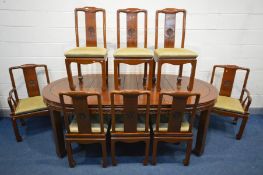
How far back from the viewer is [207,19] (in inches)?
107

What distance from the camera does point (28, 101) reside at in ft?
8.31

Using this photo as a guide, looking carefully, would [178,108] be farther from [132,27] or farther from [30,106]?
[30,106]

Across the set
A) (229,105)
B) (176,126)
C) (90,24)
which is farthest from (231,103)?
(90,24)

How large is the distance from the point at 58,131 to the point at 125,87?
849 mm

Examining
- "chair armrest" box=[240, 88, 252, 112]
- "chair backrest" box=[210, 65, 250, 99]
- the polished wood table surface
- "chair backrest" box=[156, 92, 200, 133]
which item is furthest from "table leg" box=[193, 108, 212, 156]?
"chair backrest" box=[210, 65, 250, 99]

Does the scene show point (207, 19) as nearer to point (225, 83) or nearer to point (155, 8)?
point (155, 8)

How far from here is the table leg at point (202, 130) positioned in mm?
2023

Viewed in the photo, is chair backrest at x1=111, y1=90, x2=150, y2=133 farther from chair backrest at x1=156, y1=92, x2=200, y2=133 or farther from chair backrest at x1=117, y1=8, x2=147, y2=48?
chair backrest at x1=117, y1=8, x2=147, y2=48

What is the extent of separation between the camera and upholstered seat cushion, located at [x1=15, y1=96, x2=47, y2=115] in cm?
235

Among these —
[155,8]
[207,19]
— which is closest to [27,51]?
[155,8]

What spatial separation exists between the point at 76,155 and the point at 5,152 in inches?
31.3

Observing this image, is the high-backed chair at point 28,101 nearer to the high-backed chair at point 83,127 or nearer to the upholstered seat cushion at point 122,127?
the high-backed chair at point 83,127

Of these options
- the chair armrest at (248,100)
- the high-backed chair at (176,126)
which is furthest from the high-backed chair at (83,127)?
the chair armrest at (248,100)

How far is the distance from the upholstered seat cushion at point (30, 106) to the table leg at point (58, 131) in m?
0.51
